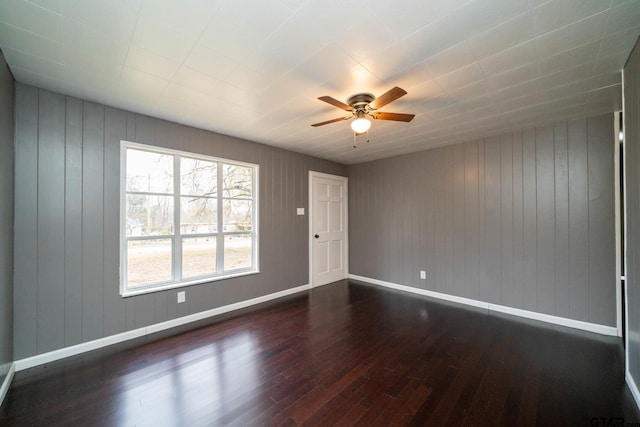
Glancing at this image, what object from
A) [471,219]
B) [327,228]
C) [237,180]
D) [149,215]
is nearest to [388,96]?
[237,180]

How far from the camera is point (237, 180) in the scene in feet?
12.4

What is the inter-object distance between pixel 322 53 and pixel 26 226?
9.71 ft

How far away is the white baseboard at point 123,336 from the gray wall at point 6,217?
0.59ft

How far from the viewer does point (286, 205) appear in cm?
434

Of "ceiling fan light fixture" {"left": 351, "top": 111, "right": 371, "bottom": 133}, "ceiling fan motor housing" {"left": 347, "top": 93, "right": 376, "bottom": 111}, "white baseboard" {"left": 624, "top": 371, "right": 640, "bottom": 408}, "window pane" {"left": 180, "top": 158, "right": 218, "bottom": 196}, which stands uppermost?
"ceiling fan motor housing" {"left": 347, "top": 93, "right": 376, "bottom": 111}

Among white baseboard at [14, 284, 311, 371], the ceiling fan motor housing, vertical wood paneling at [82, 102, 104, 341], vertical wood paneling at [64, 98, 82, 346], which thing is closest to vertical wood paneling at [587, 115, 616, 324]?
the ceiling fan motor housing

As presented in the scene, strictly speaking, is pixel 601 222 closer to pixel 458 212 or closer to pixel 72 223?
pixel 458 212

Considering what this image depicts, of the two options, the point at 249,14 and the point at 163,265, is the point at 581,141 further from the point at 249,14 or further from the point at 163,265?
the point at 163,265

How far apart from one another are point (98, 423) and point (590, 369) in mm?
3866

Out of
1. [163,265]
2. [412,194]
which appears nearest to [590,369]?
[412,194]

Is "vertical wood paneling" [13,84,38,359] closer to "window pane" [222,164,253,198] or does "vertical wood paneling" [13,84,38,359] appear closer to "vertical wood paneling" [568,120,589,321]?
"window pane" [222,164,253,198]

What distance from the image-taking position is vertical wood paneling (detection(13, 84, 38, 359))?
7.09 feet

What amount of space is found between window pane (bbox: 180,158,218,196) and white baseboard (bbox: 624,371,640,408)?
4440 millimetres

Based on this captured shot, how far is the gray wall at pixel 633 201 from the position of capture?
5.69ft
